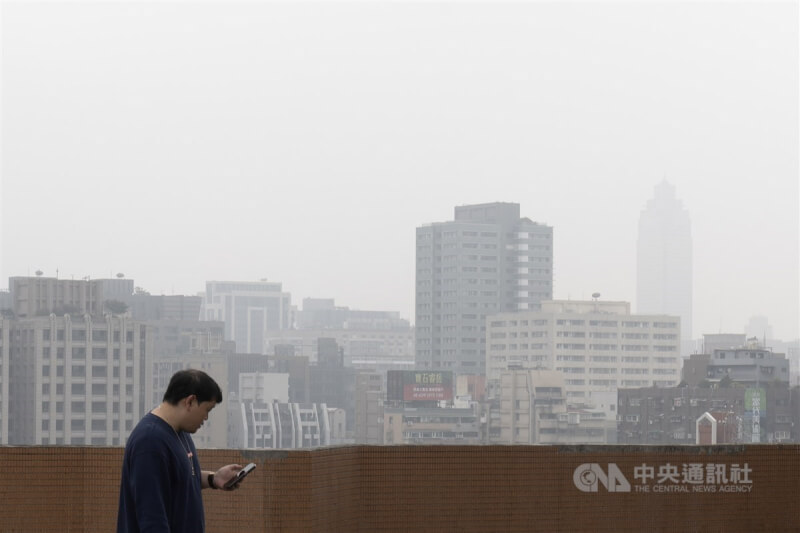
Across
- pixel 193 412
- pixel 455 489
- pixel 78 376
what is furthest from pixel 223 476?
pixel 78 376

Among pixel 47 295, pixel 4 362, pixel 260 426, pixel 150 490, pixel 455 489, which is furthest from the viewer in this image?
pixel 260 426

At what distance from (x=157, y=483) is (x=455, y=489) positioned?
6325 mm

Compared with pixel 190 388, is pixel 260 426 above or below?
below

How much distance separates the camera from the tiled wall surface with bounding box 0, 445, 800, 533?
961 centimetres

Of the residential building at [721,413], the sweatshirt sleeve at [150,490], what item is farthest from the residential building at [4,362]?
the sweatshirt sleeve at [150,490]

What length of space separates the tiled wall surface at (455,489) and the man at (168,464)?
518cm

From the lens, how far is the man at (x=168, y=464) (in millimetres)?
4227

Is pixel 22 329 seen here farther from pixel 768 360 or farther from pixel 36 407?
pixel 768 360

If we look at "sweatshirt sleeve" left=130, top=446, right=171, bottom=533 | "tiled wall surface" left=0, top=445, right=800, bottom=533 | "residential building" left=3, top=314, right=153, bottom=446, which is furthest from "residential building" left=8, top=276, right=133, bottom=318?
"sweatshirt sleeve" left=130, top=446, right=171, bottom=533

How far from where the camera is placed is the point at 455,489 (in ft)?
33.9

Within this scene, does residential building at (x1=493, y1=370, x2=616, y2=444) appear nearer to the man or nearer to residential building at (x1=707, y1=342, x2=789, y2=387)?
residential building at (x1=707, y1=342, x2=789, y2=387)

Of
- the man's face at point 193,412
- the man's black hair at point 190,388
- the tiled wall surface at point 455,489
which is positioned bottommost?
the tiled wall surface at point 455,489

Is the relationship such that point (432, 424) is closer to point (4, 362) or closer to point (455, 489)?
point (4, 362)

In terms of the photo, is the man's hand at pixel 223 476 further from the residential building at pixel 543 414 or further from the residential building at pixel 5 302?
the residential building at pixel 543 414
